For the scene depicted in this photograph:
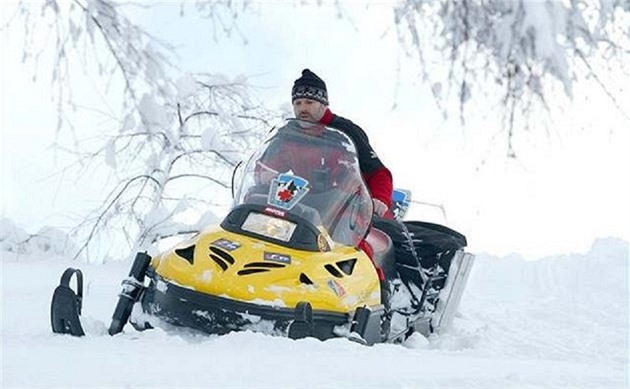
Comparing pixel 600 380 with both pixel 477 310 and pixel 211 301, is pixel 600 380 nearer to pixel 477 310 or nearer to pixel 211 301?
pixel 211 301

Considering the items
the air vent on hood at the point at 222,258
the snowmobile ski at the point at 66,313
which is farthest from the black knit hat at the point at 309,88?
the snowmobile ski at the point at 66,313

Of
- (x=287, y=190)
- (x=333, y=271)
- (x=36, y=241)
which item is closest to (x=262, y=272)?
(x=333, y=271)

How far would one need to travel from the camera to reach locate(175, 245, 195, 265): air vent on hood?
5016 mm

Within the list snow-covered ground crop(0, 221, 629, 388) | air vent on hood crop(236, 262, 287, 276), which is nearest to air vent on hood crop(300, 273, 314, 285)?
air vent on hood crop(236, 262, 287, 276)

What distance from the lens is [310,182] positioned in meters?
5.55

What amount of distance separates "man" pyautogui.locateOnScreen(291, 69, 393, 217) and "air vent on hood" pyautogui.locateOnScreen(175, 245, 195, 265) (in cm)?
134

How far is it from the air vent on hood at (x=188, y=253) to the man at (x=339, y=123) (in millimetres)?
1340

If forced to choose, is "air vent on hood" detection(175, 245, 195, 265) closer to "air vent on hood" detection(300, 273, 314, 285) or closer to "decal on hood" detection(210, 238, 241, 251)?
"decal on hood" detection(210, 238, 241, 251)

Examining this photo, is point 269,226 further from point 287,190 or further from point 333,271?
point 333,271

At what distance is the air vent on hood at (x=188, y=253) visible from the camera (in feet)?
16.5

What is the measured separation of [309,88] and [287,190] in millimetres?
938

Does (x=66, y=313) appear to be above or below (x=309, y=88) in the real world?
below

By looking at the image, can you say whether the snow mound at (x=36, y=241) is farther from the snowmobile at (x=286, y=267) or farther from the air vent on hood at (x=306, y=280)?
the air vent on hood at (x=306, y=280)

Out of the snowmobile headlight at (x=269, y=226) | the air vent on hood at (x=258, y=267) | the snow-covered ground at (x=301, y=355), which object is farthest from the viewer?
the snowmobile headlight at (x=269, y=226)
